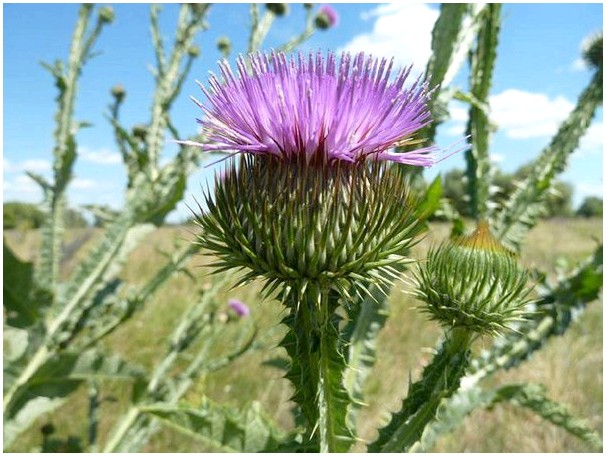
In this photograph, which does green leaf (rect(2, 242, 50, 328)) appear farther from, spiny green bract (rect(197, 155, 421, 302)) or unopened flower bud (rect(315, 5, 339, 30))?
unopened flower bud (rect(315, 5, 339, 30))

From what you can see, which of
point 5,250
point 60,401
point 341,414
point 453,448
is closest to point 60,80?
point 5,250

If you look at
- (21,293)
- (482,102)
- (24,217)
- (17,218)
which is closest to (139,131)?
(21,293)

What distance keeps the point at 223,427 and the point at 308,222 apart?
976 millimetres

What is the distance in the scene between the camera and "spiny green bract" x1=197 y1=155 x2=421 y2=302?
4.32 ft

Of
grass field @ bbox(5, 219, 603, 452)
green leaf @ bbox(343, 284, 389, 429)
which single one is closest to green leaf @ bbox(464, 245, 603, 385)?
grass field @ bbox(5, 219, 603, 452)

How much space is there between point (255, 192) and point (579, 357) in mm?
4783

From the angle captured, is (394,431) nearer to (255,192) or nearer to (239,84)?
(255,192)

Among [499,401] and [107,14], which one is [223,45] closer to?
[107,14]

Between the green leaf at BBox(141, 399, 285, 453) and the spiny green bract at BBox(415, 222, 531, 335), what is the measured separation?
79cm

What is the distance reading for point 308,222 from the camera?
4.36 feet

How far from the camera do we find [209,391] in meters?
4.83

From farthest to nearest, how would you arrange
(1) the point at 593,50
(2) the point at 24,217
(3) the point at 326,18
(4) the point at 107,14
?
(2) the point at 24,217 → (3) the point at 326,18 → (4) the point at 107,14 → (1) the point at 593,50

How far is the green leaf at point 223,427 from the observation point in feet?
6.40

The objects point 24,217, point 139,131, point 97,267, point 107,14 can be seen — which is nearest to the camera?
point 97,267
